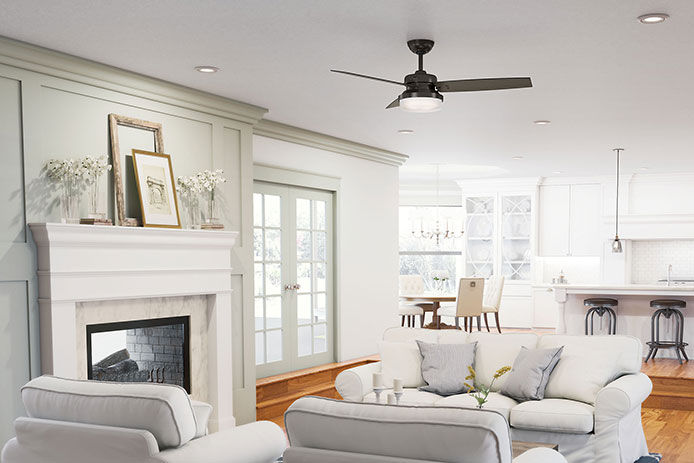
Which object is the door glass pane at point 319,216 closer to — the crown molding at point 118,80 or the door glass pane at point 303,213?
the door glass pane at point 303,213

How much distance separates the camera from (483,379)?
504cm

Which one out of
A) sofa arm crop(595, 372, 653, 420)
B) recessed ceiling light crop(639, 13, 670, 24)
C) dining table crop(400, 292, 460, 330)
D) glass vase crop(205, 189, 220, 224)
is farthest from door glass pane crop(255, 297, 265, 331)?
recessed ceiling light crop(639, 13, 670, 24)

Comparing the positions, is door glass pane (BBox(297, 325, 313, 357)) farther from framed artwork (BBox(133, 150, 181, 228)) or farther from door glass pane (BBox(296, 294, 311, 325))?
framed artwork (BBox(133, 150, 181, 228))

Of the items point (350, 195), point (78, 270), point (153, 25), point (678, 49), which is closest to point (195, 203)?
point (78, 270)

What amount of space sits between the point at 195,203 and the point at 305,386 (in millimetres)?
2425

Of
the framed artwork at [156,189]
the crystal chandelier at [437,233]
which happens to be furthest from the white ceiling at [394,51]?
the crystal chandelier at [437,233]

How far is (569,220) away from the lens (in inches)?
445

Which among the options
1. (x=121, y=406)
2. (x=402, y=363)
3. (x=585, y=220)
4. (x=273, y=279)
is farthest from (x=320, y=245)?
(x=585, y=220)

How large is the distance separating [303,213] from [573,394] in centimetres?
350

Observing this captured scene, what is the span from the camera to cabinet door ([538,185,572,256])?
11.3m

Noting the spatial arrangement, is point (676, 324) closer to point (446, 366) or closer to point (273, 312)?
point (446, 366)

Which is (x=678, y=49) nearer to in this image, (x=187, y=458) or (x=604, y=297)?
(x=187, y=458)

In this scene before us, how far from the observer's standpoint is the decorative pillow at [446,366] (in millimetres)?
4973

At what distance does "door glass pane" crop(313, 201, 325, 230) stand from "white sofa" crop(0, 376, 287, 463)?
4635 mm
